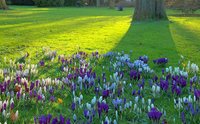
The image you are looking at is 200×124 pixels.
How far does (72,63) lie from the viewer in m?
8.65

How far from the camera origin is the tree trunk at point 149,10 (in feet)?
81.1

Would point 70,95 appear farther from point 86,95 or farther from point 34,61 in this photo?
point 34,61

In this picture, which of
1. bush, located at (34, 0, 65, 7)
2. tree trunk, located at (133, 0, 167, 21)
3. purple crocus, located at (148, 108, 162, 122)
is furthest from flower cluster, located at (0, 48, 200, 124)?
bush, located at (34, 0, 65, 7)

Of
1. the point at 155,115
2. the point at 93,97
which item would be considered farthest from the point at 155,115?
the point at 93,97

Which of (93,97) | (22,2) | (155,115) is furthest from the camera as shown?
(22,2)

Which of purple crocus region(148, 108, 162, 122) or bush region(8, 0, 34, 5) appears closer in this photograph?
purple crocus region(148, 108, 162, 122)

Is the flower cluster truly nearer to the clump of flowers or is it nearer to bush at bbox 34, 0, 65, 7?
the clump of flowers

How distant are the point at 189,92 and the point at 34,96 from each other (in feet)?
8.59

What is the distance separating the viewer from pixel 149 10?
25.1m

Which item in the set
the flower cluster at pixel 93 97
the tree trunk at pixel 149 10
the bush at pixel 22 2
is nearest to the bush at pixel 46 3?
the bush at pixel 22 2

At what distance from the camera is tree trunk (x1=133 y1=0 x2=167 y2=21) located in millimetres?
24734

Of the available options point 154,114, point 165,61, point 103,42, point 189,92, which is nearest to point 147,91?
point 189,92

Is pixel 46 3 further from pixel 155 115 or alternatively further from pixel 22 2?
pixel 155 115

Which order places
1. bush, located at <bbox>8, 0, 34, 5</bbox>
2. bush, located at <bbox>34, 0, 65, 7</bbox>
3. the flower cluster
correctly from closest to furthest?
1. the flower cluster
2. bush, located at <bbox>34, 0, 65, 7</bbox>
3. bush, located at <bbox>8, 0, 34, 5</bbox>
